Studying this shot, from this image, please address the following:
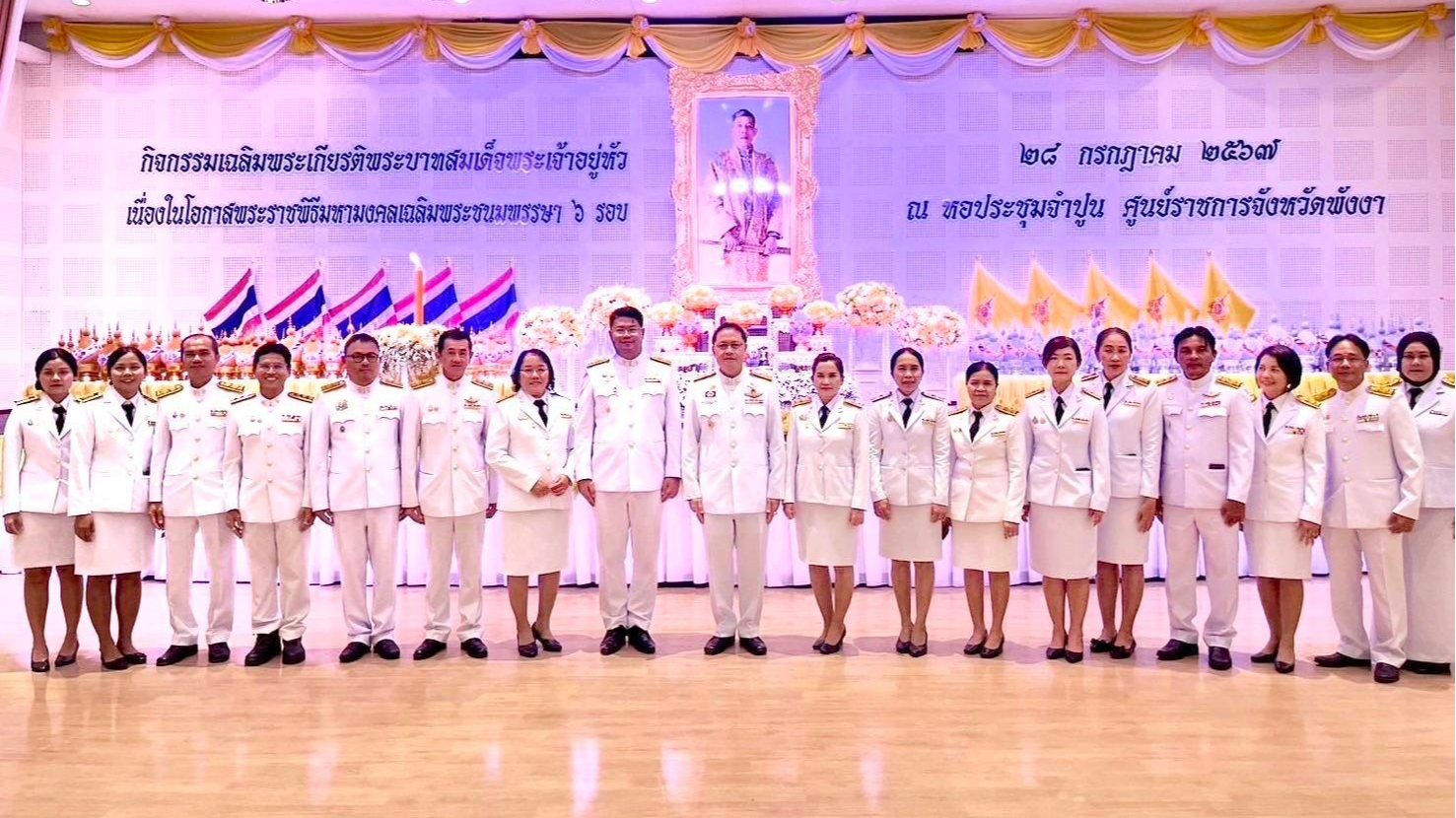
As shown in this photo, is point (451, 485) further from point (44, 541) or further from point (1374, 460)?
point (1374, 460)

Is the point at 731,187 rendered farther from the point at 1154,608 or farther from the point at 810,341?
the point at 1154,608

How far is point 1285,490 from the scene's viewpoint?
15.2 feet

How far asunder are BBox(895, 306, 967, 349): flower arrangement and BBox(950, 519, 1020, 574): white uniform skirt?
1935mm

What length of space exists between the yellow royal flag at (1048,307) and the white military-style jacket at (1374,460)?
372 centimetres

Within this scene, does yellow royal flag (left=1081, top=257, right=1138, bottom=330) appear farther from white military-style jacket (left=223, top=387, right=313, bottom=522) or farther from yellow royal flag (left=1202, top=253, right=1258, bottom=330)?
white military-style jacket (left=223, top=387, right=313, bottom=522)

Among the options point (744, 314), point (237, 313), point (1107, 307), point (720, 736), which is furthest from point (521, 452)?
point (1107, 307)

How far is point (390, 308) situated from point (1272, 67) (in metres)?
7.28

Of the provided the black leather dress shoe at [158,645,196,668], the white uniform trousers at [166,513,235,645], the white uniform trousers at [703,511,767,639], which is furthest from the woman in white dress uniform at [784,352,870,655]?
the black leather dress shoe at [158,645,196,668]

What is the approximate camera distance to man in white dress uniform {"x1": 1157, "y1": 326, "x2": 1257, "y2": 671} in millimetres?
4664

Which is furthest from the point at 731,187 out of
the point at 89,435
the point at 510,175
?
the point at 89,435

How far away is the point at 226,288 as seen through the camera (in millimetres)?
8445

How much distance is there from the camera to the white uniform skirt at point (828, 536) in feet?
16.2

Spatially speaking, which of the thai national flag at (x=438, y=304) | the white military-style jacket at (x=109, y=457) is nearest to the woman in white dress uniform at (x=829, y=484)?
the white military-style jacket at (x=109, y=457)

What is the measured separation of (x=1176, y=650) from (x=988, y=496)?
1.10 metres
